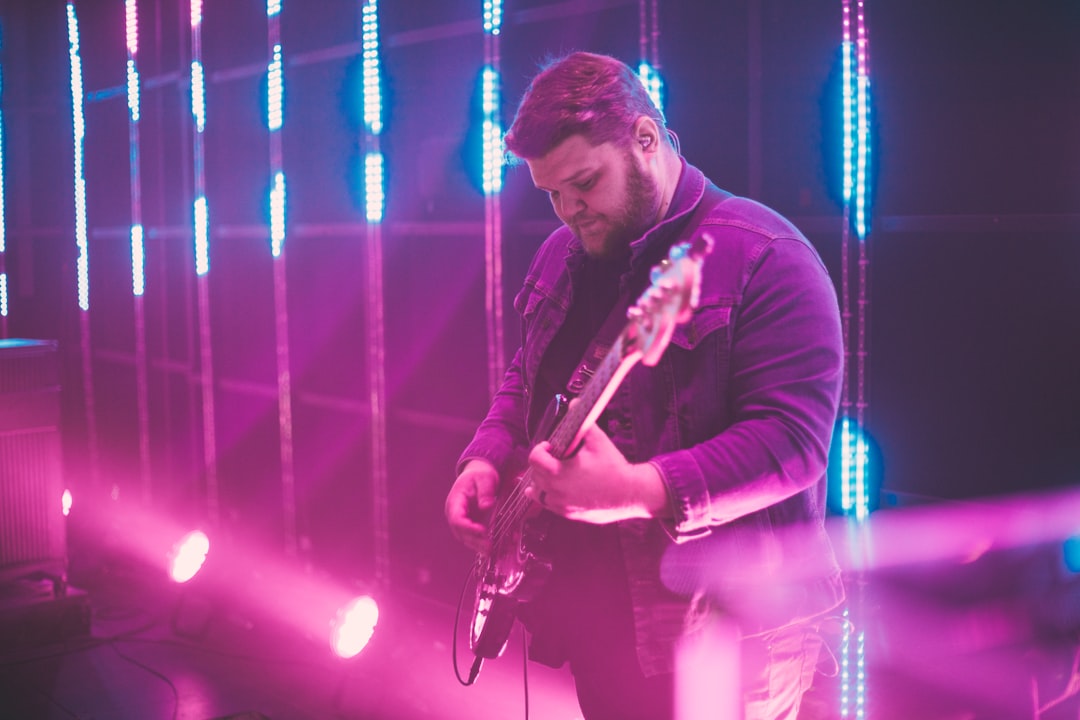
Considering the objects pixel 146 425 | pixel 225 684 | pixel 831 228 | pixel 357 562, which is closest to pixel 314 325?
pixel 357 562

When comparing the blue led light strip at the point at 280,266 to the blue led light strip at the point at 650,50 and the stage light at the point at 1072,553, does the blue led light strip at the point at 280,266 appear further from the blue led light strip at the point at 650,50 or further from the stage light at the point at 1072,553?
the stage light at the point at 1072,553

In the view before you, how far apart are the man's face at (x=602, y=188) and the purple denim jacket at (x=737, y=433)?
5cm

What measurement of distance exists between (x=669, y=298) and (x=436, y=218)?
2.83 metres

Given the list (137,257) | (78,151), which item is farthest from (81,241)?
(137,257)

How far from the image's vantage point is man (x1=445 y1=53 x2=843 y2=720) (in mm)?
1673

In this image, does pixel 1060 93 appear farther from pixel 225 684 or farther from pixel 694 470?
pixel 225 684

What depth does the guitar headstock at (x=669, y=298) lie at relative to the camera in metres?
1.49

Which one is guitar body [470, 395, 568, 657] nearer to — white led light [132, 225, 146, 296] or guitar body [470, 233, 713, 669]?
guitar body [470, 233, 713, 669]

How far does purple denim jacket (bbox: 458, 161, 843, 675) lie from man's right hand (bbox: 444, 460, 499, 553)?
1.26ft

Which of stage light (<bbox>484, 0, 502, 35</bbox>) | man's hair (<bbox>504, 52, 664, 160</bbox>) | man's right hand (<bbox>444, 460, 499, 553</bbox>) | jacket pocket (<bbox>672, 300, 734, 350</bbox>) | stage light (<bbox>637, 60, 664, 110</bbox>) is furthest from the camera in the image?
stage light (<bbox>484, 0, 502, 35</bbox>)

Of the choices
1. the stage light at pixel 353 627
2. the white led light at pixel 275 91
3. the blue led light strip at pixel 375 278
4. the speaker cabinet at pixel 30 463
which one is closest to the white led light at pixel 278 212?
the white led light at pixel 275 91

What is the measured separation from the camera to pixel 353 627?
4340 mm

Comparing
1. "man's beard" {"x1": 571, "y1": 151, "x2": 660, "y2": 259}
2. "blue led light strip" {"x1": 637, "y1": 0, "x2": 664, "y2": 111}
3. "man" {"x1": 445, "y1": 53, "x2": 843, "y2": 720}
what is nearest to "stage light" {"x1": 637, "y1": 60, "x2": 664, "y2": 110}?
"blue led light strip" {"x1": 637, "y1": 0, "x2": 664, "y2": 111}

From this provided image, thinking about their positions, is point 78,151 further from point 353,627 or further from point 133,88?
point 353,627
